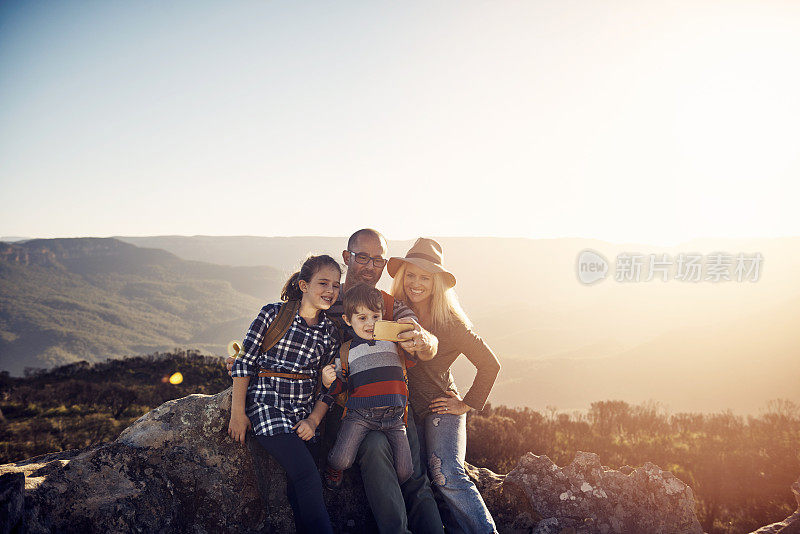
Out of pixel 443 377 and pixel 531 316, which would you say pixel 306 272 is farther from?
pixel 531 316

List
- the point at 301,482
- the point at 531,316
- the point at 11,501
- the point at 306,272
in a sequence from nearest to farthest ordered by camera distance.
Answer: the point at 11,501
the point at 301,482
the point at 306,272
the point at 531,316

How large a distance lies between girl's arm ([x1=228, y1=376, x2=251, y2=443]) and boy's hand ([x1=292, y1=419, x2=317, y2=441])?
40 cm

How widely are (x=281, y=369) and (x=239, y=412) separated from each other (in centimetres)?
45

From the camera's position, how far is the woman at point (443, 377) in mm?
3600

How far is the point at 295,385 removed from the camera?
354cm

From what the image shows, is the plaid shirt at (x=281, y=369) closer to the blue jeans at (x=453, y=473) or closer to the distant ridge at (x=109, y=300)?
the blue jeans at (x=453, y=473)

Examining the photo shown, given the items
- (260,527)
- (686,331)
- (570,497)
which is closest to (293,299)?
(260,527)

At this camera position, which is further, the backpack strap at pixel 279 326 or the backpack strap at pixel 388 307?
the backpack strap at pixel 388 307

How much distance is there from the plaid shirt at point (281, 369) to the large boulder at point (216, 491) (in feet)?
1.34

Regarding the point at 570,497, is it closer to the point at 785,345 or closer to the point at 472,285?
the point at 785,345

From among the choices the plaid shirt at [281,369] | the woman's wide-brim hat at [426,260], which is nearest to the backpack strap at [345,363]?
the plaid shirt at [281,369]

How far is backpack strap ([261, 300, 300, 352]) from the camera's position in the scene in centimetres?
353

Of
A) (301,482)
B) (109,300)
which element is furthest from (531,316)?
(109,300)

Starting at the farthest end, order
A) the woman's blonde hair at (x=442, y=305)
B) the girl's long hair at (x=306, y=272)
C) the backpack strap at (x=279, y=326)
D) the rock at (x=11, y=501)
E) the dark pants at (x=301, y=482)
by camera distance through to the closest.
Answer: the woman's blonde hair at (x=442, y=305) → the girl's long hair at (x=306, y=272) → the backpack strap at (x=279, y=326) → the dark pants at (x=301, y=482) → the rock at (x=11, y=501)
